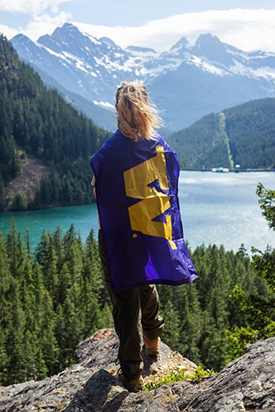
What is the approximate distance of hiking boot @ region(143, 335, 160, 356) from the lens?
6.19 meters

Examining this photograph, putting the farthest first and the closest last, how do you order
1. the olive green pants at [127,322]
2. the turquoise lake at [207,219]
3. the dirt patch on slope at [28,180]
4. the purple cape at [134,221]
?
the dirt patch on slope at [28,180]
the turquoise lake at [207,219]
the olive green pants at [127,322]
the purple cape at [134,221]

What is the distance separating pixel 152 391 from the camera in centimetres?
483

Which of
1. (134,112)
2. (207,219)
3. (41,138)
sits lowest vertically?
(207,219)

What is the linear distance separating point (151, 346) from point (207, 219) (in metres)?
93.7

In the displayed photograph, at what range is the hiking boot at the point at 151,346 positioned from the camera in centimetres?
619

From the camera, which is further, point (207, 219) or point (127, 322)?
point (207, 219)

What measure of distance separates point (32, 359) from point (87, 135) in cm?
14351

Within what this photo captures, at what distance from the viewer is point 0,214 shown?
126938 mm

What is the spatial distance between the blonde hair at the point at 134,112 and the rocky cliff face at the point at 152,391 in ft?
8.79

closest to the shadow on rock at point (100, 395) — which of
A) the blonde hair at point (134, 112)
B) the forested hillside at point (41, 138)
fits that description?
the blonde hair at point (134, 112)

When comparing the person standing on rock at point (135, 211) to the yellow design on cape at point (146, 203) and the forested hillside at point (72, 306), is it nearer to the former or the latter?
the yellow design on cape at point (146, 203)

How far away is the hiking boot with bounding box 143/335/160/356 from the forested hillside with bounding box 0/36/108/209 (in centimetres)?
13272

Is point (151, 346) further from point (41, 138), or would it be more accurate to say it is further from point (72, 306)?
point (41, 138)

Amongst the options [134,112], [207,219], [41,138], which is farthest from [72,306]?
[41,138]
